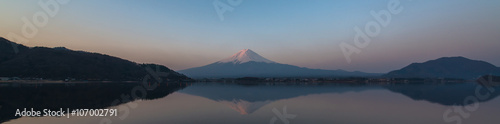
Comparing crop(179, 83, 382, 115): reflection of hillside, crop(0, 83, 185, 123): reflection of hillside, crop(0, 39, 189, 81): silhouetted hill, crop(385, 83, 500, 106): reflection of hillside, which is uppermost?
crop(0, 39, 189, 81): silhouetted hill

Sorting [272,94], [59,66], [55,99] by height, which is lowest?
[272,94]

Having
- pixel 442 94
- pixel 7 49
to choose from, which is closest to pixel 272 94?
pixel 442 94

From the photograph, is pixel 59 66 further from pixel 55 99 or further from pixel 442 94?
pixel 442 94

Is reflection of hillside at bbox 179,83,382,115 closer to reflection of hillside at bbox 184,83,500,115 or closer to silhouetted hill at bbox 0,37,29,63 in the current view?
reflection of hillside at bbox 184,83,500,115

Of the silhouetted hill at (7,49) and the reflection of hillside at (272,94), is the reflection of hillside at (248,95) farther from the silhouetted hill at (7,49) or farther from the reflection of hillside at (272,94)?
the silhouetted hill at (7,49)

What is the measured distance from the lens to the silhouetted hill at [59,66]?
309 ft

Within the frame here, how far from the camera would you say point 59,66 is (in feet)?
348

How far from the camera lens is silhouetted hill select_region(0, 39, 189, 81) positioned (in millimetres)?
94125

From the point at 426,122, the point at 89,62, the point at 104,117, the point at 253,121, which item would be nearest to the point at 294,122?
the point at 253,121

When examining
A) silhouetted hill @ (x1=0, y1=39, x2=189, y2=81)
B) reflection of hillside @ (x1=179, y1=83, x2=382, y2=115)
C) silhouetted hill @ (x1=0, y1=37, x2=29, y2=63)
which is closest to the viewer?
reflection of hillside @ (x1=179, y1=83, x2=382, y2=115)

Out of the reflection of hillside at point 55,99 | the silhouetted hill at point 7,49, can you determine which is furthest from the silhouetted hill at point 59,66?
the reflection of hillside at point 55,99

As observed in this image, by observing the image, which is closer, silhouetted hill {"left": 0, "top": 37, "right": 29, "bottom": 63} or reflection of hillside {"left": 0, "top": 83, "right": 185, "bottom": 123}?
reflection of hillside {"left": 0, "top": 83, "right": 185, "bottom": 123}

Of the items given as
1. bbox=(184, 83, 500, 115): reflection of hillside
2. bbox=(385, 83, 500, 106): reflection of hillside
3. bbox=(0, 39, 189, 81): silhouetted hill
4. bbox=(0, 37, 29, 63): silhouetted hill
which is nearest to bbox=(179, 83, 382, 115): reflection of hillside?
bbox=(184, 83, 500, 115): reflection of hillside

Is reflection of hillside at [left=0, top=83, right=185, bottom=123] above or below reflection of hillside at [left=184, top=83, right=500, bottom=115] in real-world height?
above
